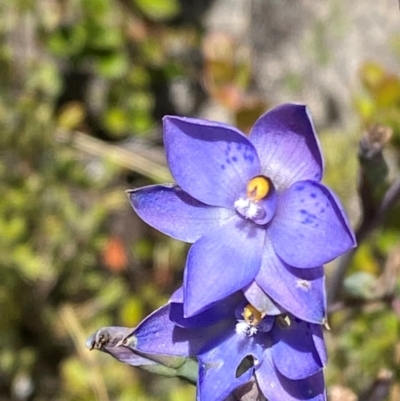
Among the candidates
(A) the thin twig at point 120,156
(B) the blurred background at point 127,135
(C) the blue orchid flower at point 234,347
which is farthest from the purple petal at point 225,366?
(A) the thin twig at point 120,156

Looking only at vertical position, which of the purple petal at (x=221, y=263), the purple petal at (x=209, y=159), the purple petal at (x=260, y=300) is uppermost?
the purple petal at (x=209, y=159)

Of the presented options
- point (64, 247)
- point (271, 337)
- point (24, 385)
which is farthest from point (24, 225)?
point (271, 337)

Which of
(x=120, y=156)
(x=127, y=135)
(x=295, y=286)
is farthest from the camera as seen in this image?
(x=127, y=135)

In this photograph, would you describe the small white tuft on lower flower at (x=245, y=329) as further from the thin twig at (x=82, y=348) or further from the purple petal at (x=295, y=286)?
the thin twig at (x=82, y=348)

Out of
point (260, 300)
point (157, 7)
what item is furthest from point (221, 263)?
point (157, 7)

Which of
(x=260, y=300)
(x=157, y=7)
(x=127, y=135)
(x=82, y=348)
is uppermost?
(x=260, y=300)

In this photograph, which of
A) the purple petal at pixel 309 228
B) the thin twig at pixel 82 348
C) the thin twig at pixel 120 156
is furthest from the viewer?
the thin twig at pixel 120 156

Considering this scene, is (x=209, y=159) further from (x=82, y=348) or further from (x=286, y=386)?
(x=82, y=348)
